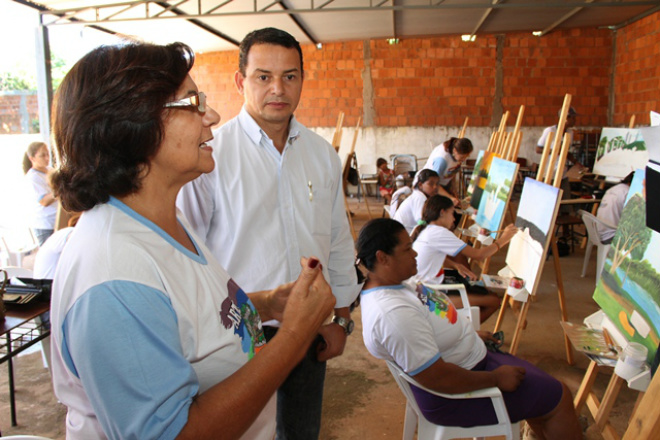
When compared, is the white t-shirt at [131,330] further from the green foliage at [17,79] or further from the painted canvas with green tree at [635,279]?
the green foliage at [17,79]

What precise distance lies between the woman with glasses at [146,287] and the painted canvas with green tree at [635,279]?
56.2 inches

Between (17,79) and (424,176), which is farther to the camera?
(17,79)

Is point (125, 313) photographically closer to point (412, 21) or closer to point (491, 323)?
point (491, 323)

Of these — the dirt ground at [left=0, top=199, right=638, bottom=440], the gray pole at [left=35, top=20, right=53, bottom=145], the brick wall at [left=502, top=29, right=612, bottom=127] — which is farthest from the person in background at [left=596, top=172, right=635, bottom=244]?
the gray pole at [left=35, top=20, right=53, bottom=145]

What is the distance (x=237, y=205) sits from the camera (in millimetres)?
1522

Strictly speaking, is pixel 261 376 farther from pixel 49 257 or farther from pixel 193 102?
pixel 49 257

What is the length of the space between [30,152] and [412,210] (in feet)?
11.7

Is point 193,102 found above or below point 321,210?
above

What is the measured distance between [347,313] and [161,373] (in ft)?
3.47

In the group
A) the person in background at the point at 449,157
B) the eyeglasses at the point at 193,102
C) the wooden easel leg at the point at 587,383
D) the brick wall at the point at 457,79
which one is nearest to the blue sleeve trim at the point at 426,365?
the wooden easel leg at the point at 587,383

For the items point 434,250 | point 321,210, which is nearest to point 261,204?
point 321,210

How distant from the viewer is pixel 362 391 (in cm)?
287

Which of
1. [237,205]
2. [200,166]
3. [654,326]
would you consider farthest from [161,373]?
[654,326]

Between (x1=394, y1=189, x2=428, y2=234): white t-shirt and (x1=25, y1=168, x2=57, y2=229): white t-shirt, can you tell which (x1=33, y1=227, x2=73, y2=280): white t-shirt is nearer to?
(x1=25, y1=168, x2=57, y2=229): white t-shirt
